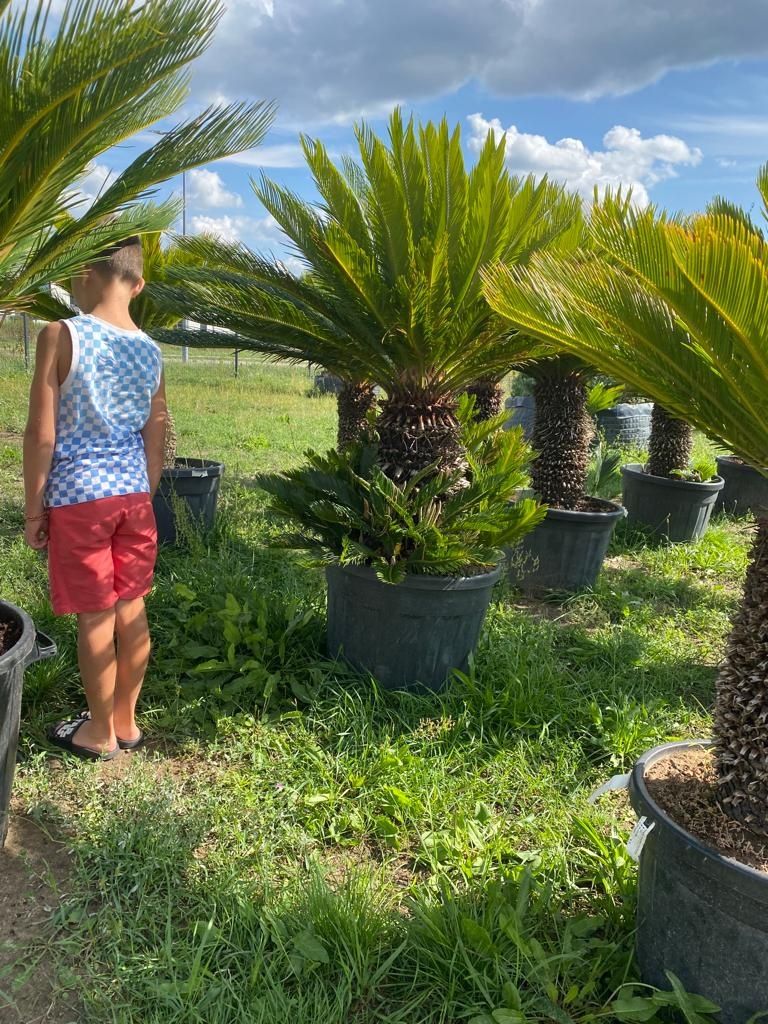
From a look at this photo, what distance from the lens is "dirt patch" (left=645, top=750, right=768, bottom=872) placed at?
1.82 m

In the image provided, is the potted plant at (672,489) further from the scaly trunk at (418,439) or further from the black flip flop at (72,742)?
the black flip flop at (72,742)

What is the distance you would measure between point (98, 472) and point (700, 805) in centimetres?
215

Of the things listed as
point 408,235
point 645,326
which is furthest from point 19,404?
point 645,326

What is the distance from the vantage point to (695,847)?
1.72 meters

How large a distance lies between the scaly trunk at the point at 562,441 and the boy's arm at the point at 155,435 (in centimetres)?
307

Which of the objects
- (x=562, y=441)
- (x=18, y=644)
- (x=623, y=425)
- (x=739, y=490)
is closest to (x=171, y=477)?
(x=562, y=441)

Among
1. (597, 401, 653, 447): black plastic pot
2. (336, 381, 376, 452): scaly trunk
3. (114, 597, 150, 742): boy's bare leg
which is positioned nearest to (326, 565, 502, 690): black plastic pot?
(114, 597, 150, 742): boy's bare leg

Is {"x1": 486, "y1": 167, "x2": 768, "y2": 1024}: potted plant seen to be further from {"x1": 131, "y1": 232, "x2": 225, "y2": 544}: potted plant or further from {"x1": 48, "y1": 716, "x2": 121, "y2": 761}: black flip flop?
{"x1": 131, "y1": 232, "x2": 225, "y2": 544}: potted plant

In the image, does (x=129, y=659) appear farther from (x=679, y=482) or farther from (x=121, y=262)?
(x=679, y=482)

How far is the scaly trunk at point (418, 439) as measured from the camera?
11.7 ft

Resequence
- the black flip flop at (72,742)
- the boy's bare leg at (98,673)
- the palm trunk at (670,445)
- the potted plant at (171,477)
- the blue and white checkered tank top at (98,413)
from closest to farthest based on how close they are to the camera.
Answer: the blue and white checkered tank top at (98,413) < the boy's bare leg at (98,673) < the black flip flop at (72,742) < the potted plant at (171,477) < the palm trunk at (670,445)

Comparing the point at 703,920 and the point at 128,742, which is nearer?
the point at 703,920

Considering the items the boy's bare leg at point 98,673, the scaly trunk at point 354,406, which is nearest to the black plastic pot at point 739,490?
the scaly trunk at point 354,406

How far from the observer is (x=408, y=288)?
10.6 feet
